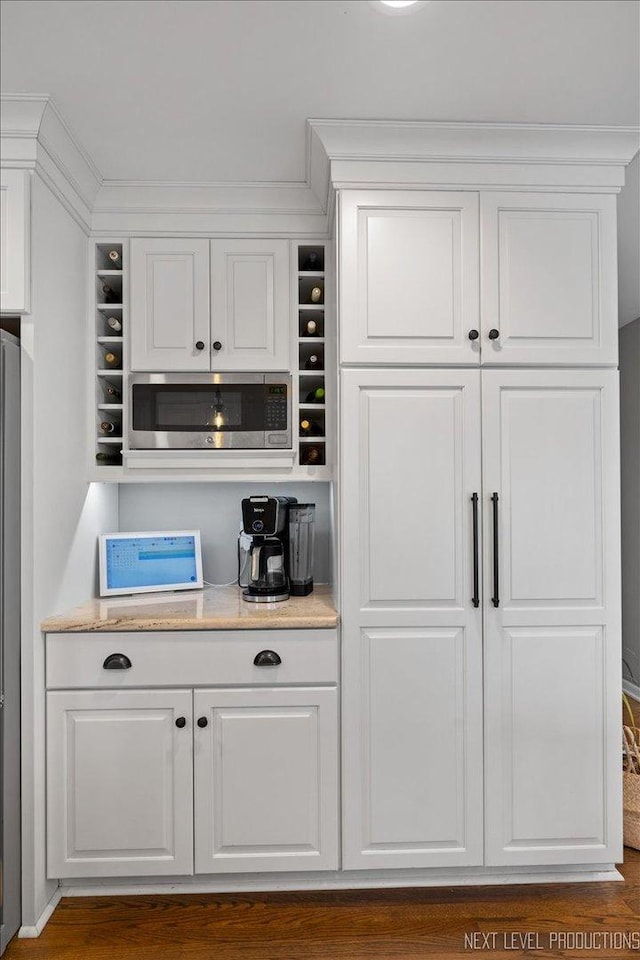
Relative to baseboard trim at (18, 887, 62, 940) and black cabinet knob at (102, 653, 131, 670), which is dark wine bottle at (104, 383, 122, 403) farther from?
baseboard trim at (18, 887, 62, 940)

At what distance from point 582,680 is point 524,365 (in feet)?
3.55

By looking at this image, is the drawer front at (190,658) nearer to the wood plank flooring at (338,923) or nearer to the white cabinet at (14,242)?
the wood plank flooring at (338,923)

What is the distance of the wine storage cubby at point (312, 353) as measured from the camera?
244 centimetres

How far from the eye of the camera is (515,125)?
6.55 feet

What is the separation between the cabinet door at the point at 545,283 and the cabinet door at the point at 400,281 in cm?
10

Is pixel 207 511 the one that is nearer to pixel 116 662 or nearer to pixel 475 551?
pixel 116 662

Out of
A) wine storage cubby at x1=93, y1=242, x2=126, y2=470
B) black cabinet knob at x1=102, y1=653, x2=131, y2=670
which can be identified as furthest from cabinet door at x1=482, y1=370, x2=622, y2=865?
wine storage cubby at x1=93, y1=242, x2=126, y2=470

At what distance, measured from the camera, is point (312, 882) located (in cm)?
212

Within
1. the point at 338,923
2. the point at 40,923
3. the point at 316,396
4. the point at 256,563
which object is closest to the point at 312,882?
the point at 338,923

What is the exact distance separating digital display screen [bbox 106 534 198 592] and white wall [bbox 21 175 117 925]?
0.13m

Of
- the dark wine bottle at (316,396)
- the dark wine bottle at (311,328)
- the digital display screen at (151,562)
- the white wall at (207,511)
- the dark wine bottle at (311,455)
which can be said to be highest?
the dark wine bottle at (311,328)

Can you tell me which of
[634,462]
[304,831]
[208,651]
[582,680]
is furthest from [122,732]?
[634,462]

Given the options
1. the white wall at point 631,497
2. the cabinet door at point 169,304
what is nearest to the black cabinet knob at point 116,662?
the cabinet door at point 169,304

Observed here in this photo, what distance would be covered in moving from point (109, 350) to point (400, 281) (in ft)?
3.96
